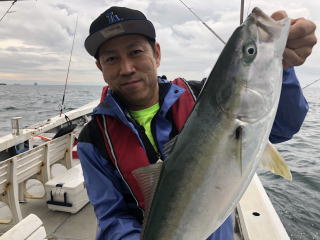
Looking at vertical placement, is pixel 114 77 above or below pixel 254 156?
above

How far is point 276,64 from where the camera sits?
1546 mm

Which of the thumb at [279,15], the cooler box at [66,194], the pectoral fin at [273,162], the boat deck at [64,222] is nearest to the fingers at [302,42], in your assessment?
the thumb at [279,15]

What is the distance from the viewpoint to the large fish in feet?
5.04

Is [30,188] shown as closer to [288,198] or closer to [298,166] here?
[288,198]

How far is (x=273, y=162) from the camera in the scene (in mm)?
1672

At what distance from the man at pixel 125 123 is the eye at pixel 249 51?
803 millimetres

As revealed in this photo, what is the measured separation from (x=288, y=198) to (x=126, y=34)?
25.4 feet

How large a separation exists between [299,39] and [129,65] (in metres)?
1.19

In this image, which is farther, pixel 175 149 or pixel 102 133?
pixel 102 133

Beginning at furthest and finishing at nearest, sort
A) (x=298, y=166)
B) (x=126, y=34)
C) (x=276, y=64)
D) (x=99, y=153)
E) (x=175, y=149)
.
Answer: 1. (x=298, y=166)
2. (x=99, y=153)
3. (x=126, y=34)
4. (x=175, y=149)
5. (x=276, y=64)

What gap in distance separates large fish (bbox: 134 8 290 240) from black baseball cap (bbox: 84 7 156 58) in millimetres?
978

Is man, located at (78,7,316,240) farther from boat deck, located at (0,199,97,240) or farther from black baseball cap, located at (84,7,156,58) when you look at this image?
boat deck, located at (0,199,97,240)

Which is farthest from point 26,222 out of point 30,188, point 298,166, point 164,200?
point 298,166

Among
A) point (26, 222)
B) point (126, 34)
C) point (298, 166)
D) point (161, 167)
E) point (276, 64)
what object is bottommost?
point (298, 166)
